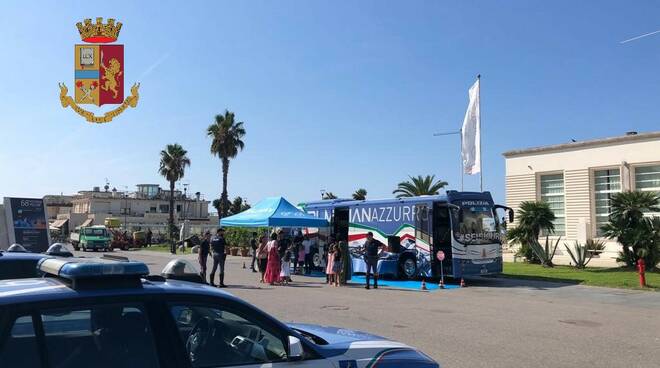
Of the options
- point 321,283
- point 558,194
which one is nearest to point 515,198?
point 558,194

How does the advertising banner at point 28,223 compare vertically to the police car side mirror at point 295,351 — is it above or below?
above

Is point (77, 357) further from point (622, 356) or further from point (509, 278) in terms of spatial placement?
point (509, 278)

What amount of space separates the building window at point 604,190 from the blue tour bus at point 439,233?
37.1 ft

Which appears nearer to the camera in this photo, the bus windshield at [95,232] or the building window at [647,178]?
the building window at [647,178]

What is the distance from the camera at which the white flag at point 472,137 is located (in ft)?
90.9

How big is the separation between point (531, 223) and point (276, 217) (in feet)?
38.3

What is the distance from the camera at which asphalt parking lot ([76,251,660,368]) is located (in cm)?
882

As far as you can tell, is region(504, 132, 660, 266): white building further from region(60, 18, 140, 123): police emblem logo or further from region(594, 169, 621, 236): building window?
region(60, 18, 140, 123): police emblem logo

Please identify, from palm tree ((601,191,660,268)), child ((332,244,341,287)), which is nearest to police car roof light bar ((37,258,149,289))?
child ((332,244,341,287))

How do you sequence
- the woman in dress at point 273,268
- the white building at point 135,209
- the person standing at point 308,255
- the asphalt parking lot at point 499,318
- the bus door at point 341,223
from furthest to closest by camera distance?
the white building at point 135,209
the person standing at point 308,255
the bus door at point 341,223
the woman in dress at point 273,268
the asphalt parking lot at point 499,318

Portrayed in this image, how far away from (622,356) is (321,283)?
46.7 ft

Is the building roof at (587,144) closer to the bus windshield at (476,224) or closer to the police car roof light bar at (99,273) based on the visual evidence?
the bus windshield at (476,224)

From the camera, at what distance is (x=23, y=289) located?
127 inches

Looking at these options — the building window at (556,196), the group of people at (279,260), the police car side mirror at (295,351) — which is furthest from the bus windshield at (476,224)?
the police car side mirror at (295,351)
